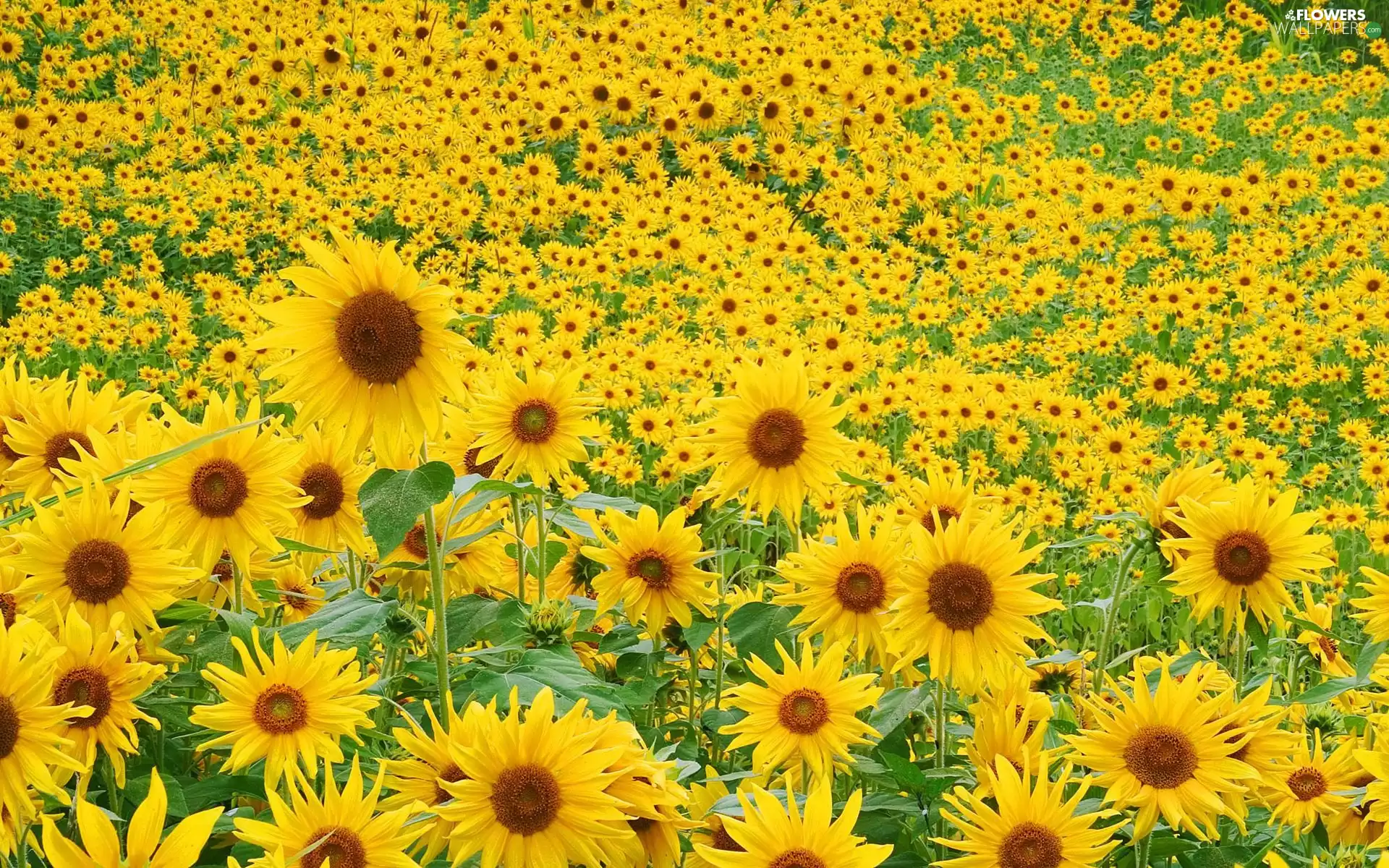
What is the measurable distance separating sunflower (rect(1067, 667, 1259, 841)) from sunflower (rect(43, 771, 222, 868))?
1.18 meters

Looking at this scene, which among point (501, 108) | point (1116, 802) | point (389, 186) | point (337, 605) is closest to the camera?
point (1116, 802)

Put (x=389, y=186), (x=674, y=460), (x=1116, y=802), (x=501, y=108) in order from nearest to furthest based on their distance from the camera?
1. (x=1116, y=802)
2. (x=674, y=460)
3. (x=389, y=186)
4. (x=501, y=108)

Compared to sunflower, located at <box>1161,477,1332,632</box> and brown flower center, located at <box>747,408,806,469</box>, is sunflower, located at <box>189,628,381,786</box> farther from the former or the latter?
sunflower, located at <box>1161,477,1332,632</box>

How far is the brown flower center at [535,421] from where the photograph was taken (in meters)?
2.63

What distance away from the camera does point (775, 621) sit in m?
2.47

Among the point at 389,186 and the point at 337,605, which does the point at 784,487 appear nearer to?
the point at 337,605

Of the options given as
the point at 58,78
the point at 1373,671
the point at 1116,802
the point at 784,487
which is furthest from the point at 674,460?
the point at 58,78

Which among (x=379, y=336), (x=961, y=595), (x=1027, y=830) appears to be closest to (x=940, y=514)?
(x=961, y=595)

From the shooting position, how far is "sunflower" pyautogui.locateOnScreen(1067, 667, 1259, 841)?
197cm

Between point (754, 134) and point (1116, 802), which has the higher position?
point (754, 134)

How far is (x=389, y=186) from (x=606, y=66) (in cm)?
223

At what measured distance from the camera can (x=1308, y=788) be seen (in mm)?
2166

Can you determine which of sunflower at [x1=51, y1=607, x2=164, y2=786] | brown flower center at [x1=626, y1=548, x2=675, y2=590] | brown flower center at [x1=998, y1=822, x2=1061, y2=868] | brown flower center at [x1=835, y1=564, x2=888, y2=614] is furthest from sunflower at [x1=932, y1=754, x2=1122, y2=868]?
sunflower at [x1=51, y1=607, x2=164, y2=786]

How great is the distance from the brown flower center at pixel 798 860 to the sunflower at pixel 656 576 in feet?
2.91
